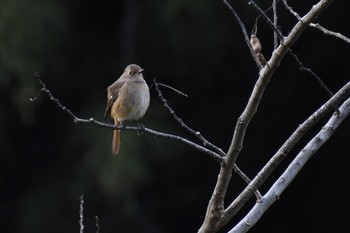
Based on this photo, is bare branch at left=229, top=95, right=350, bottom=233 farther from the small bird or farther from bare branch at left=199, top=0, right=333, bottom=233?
the small bird

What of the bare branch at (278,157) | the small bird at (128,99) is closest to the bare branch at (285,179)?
the bare branch at (278,157)

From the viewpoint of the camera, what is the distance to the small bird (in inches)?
197

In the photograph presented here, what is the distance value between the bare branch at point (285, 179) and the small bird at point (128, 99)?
171 centimetres

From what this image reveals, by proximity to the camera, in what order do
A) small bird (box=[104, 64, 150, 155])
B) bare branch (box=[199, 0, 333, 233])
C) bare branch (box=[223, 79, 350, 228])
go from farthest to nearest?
small bird (box=[104, 64, 150, 155]), bare branch (box=[223, 79, 350, 228]), bare branch (box=[199, 0, 333, 233])

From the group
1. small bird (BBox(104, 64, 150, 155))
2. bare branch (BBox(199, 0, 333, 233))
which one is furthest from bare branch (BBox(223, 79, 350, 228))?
small bird (BBox(104, 64, 150, 155))

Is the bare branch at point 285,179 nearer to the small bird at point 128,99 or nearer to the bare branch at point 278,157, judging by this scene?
the bare branch at point 278,157

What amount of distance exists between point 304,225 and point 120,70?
97.2 inches

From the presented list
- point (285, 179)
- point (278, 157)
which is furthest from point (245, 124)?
point (285, 179)

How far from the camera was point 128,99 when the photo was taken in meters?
5.02

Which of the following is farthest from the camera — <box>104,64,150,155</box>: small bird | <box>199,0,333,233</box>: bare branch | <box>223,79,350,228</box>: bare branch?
<box>104,64,150,155</box>: small bird

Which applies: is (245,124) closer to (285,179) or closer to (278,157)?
(278,157)

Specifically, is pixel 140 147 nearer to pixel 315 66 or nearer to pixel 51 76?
pixel 51 76

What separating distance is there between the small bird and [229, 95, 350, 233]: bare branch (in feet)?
5.60

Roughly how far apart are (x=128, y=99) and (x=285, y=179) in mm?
1840
